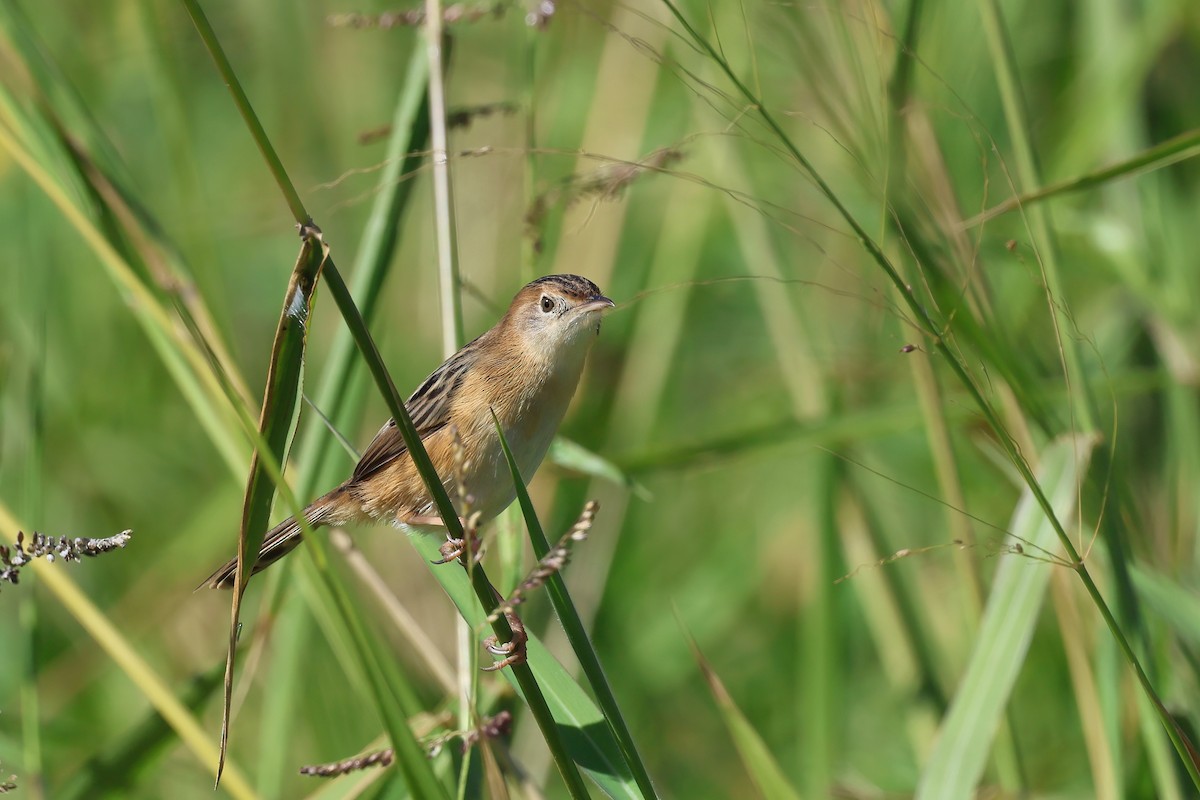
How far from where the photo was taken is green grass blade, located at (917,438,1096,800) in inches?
93.4

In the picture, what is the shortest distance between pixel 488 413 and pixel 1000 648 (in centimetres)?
136

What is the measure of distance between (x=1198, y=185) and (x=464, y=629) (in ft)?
11.1

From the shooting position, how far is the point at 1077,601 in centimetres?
305

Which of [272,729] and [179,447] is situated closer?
[272,729]

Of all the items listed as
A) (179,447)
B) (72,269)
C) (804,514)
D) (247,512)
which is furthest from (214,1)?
(247,512)

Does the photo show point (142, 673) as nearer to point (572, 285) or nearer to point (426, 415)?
point (426, 415)

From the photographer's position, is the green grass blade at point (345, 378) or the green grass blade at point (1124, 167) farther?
the green grass blade at point (345, 378)

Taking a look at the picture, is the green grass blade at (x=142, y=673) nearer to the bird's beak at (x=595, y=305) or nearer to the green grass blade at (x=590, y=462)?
the green grass blade at (x=590, y=462)

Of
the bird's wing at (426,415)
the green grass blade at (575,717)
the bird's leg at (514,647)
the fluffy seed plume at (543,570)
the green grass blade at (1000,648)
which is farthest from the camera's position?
the bird's wing at (426,415)

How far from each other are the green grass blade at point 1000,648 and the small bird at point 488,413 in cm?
115

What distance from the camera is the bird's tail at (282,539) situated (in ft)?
8.65

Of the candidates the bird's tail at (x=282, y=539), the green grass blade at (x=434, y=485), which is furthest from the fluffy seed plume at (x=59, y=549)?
the bird's tail at (x=282, y=539)

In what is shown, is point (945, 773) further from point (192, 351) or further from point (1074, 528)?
point (192, 351)

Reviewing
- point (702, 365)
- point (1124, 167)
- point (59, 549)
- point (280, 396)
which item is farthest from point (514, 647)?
point (702, 365)
